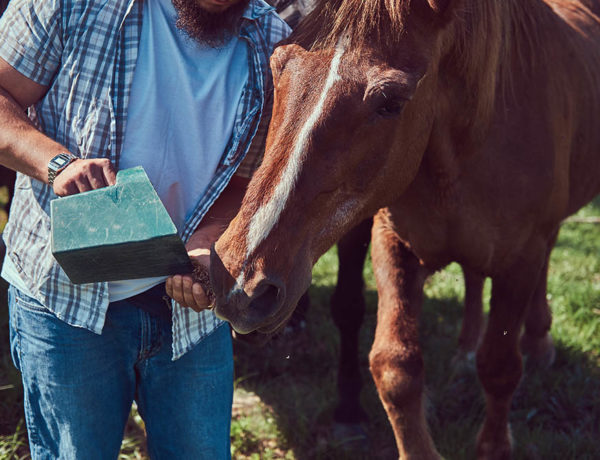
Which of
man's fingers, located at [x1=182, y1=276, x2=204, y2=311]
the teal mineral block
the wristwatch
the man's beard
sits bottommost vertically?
man's fingers, located at [x1=182, y1=276, x2=204, y2=311]

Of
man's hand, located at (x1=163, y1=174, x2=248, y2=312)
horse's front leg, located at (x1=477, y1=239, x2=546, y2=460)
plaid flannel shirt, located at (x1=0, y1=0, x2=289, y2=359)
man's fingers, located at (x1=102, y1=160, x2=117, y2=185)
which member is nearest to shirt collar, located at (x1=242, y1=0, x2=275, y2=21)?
plaid flannel shirt, located at (x1=0, y1=0, x2=289, y2=359)

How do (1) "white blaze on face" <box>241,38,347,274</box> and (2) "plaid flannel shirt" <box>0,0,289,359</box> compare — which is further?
(2) "plaid flannel shirt" <box>0,0,289,359</box>

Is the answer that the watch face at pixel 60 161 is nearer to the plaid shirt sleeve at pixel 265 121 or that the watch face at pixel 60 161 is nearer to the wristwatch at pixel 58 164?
the wristwatch at pixel 58 164

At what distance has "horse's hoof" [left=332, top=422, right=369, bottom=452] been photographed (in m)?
3.42

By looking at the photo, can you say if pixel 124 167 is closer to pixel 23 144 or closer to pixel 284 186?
pixel 23 144

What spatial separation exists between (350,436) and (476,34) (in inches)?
79.4

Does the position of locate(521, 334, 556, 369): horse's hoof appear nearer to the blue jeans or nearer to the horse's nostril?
the blue jeans

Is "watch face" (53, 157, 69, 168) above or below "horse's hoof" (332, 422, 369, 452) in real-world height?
above

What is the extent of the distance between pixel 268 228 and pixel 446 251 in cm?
118

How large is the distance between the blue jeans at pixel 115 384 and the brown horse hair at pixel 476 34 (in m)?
1.00

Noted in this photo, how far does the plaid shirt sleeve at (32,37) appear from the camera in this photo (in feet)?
6.45

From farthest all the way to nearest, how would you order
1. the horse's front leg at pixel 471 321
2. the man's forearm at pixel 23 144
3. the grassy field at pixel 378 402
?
the horse's front leg at pixel 471 321
the grassy field at pixel 378 402
the man's forearm at pixel 23 144

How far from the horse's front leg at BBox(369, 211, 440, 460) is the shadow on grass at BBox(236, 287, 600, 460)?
1.54ft

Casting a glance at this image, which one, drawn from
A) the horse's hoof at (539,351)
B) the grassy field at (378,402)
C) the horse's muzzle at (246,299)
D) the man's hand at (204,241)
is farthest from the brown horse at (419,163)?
the horse's hoof at (539,351)
